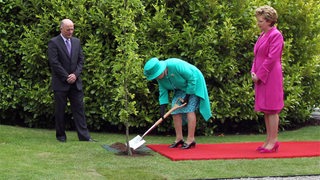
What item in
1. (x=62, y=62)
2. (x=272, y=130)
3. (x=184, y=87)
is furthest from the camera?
(x=62, y=62)

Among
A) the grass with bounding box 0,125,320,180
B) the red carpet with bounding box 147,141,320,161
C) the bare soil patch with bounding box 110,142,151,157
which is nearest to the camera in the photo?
the grass with bounding box 0,125,320,180

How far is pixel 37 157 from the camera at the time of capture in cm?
743

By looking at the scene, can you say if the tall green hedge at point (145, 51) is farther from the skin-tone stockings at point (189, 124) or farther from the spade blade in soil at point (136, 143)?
the spade blade in soil at point (136, 143)

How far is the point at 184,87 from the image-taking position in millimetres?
8359

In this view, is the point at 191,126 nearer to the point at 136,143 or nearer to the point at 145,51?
the point at 136,143

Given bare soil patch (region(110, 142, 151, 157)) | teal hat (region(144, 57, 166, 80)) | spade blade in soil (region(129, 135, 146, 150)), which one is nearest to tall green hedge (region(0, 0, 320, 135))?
bare soil patch (region(110, 142, 151, 157))

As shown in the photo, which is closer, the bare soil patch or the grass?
the grass

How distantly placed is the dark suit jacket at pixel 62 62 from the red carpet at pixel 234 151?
1.73 m

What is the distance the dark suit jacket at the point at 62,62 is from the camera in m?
8.97

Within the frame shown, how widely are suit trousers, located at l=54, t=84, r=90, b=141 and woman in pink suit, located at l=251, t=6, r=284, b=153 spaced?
2894mm

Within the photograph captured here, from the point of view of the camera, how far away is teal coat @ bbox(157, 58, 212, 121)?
8133mm

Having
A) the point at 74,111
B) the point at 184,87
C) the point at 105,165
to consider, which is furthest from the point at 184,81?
the point at 74,111

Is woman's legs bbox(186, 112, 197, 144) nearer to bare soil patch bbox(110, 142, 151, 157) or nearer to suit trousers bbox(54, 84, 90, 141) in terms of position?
bare soil patch bbox(110, 142, 151, 157)

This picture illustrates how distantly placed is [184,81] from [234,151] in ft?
4.07
